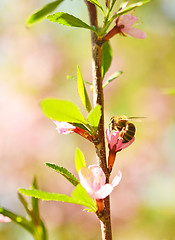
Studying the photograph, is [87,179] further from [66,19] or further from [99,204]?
[66,19]

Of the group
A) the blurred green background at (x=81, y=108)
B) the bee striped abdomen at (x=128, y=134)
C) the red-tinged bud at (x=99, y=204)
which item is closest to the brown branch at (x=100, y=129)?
the red-tinged bud at (x=99, y=204)

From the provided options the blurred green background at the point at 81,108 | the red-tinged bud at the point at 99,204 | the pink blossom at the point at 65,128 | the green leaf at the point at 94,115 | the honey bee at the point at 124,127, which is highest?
the green leaf at the point at 94,115

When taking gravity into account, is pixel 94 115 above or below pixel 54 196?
above

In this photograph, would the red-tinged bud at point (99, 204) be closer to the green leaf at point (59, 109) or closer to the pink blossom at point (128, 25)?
the green leaf at point (59, 109)

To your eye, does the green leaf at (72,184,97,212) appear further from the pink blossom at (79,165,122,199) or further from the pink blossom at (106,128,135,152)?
the pink blossom at (106,128,135,152)

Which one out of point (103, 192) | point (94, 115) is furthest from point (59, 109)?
point (103, 192)

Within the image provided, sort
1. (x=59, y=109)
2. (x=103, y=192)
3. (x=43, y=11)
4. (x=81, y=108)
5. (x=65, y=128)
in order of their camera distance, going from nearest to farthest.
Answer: (x=59, y=109), (x=103, y=192), (x=65, y=128), (x=43, y=11), (x=81, y=108)

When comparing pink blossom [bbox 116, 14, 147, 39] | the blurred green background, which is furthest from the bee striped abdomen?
the blurred green background
